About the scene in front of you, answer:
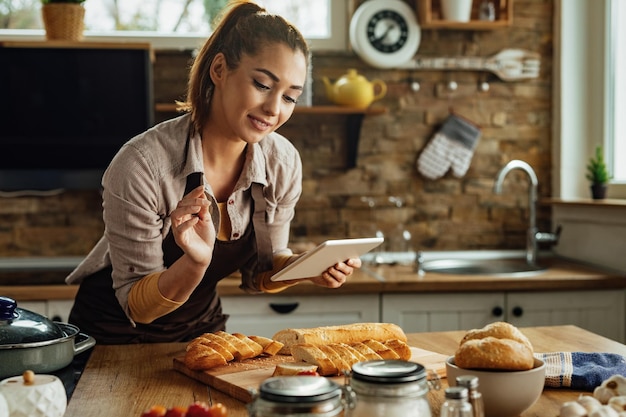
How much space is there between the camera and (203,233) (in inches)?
76.1

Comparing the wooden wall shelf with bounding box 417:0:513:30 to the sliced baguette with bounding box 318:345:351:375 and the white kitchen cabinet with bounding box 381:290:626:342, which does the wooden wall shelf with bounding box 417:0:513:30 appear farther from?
the sliced baguette with bounding box 318:345:351:375

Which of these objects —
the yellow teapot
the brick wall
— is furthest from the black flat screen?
the yellow teapot

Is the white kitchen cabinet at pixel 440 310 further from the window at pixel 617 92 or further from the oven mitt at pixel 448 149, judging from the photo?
the window at pixel 617 92

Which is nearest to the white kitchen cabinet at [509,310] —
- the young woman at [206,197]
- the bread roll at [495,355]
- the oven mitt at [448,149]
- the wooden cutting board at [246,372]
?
the oven mitt at [448,149]

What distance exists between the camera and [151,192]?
2.05 meters

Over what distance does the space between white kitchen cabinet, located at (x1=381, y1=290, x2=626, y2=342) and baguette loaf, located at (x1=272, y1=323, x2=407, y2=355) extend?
1397 mm

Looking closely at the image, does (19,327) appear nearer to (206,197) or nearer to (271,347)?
(271,347)

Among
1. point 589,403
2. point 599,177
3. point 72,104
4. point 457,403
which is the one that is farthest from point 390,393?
point 599,177

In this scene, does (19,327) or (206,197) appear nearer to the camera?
(19,327)

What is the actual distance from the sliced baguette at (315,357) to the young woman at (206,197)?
34 centimetres

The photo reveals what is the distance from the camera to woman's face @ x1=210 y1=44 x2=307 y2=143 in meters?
2.07

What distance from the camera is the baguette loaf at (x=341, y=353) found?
5.41 feet

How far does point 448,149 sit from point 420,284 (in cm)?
98

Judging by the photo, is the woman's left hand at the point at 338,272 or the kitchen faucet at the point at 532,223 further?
the kitchen faucet at the point at 532,223
